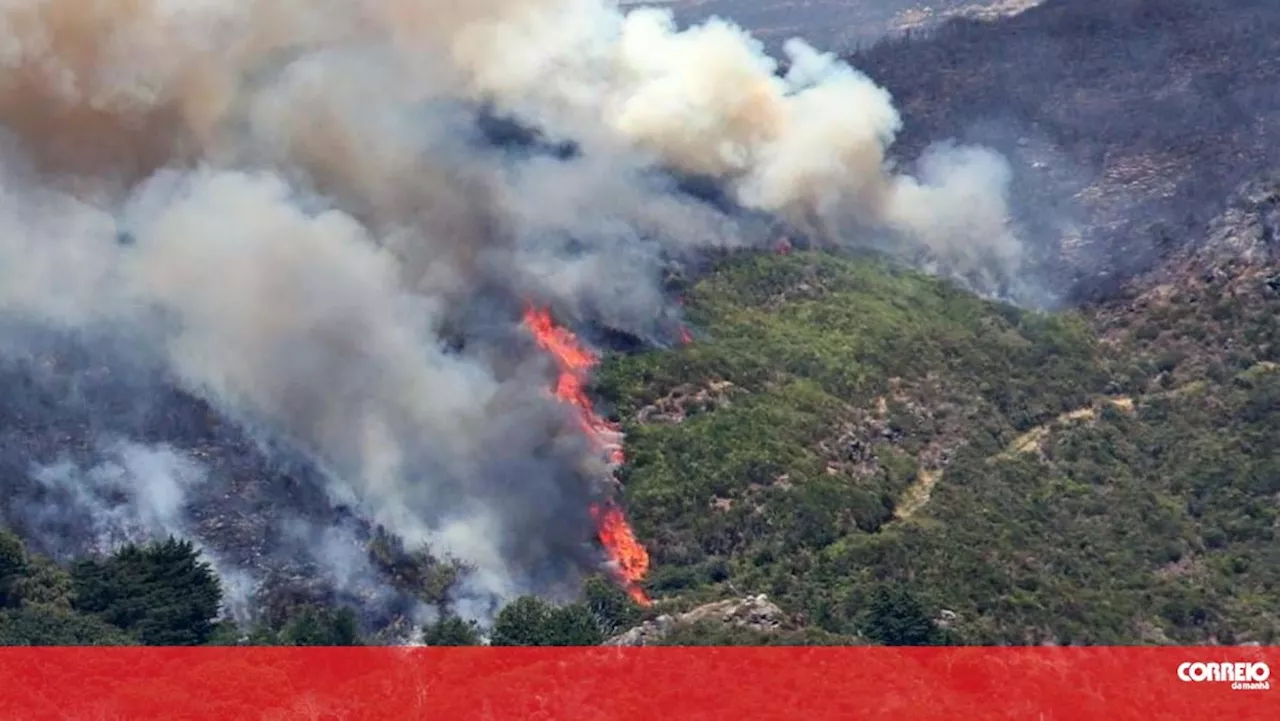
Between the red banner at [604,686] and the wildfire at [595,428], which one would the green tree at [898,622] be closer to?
the red banner at [604,686]

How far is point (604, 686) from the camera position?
8038 centimetres

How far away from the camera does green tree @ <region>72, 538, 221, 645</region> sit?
87.4 metres

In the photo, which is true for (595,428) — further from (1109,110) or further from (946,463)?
(1109,110)

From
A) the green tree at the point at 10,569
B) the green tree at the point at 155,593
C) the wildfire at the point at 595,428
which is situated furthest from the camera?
the wildfire at the point at 595,428

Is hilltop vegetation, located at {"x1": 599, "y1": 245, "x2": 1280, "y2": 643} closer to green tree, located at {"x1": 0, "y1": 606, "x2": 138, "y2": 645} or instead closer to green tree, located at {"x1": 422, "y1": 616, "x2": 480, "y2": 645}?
green tree, located at {"x1": 422, "y1": 616, "x2": 480, "y2": 645}

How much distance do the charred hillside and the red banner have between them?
51.3m

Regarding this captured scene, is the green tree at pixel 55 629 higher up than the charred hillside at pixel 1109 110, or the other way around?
the charred hillside at pixel 1109 110

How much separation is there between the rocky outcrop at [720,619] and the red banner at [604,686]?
7.46 ft

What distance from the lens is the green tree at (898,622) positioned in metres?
88.7

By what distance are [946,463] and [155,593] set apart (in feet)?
139

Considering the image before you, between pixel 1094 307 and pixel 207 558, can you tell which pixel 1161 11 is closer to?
pixel 1094 307

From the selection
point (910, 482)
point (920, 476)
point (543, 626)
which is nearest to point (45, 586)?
point (543, 626)

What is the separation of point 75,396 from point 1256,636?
53.2 m

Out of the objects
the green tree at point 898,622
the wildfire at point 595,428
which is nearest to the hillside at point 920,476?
the green tree at point 898,622
